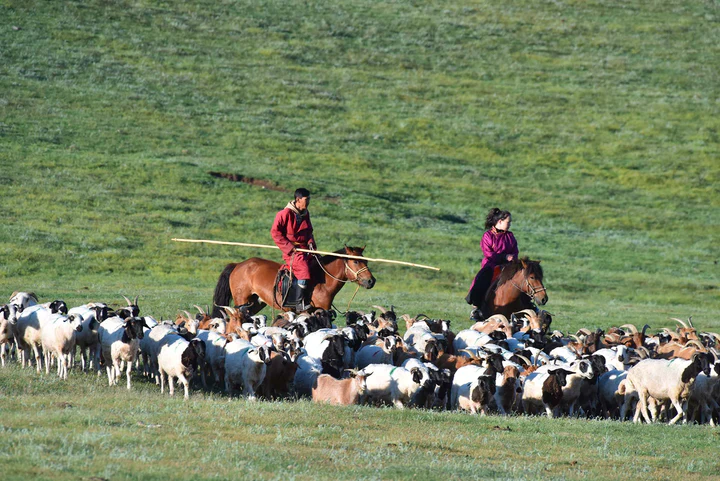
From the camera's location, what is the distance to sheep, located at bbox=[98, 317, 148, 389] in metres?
14.9

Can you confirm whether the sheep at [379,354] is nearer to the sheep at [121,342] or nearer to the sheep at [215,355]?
the sheep at [215,355]

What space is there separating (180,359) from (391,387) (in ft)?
10.3

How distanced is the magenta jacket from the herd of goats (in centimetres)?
Answer: 250

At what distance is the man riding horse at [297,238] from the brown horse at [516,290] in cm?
383

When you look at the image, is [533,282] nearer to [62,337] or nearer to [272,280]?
[272,280]

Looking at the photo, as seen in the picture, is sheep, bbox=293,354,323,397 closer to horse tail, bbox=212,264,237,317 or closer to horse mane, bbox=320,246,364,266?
horse mane, bbox=320,246,364,266

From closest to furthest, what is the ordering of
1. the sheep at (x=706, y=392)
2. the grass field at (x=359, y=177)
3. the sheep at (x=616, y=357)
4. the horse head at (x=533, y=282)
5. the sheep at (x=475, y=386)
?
the grass field at (x=359, y=177)
the sheep at (x=475, y=386)
the sheep at (x=706, y=392)
the sheep at (x=616, y=357)
the horse head at (x=533, y=282)

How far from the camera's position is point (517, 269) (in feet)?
63.0

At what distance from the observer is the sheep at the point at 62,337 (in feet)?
50.2

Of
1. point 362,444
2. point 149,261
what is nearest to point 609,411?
point 362,444

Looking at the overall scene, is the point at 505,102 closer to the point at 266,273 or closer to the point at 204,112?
the point at 204,112

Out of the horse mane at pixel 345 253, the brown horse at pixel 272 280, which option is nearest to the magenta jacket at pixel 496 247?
the brown horse at pixel 272 280

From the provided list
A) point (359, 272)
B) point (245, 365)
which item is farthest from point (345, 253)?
point (245, 365)

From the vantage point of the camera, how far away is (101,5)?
221 feet
